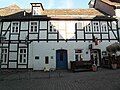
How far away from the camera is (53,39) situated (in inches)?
850

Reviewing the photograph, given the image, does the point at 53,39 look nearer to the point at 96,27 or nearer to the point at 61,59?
the point at 61,59

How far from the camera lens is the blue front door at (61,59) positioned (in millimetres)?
21672

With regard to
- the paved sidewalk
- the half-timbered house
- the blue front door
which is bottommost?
the paved sidewalk

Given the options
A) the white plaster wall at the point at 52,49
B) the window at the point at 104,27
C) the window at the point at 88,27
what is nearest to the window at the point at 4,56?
the white plaster wall at the point at 52,49

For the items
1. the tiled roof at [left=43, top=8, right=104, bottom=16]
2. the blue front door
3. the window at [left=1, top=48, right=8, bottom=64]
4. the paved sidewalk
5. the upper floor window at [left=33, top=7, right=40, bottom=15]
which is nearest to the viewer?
the paved sidewalk

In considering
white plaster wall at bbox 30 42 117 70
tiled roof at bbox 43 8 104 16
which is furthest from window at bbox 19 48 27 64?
tiled roof at bbox 43 8 104 16

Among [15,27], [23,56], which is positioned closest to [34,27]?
[15,27]

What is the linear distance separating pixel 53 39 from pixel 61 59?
271cm

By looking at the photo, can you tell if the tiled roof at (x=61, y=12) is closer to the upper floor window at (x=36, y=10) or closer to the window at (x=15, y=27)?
the upper floor window at (x=36, y=10)

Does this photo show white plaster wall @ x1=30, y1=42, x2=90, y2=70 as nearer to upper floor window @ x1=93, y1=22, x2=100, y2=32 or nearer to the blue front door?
the blue front door

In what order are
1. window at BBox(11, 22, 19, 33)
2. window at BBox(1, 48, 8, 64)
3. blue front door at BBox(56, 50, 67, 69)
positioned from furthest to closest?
window at BBox(11, 22, 19, 33)
blue front door at BBox(56, 50, 67, 69)
window at BBox(1, 48, 8, 64)

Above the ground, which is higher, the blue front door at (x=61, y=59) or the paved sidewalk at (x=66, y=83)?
the blue front door at (x=61, y=59)

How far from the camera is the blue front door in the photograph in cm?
2167

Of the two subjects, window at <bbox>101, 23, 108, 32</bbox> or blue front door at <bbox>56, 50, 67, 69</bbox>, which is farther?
window at <bbox>101, 23, 108, 32</bbox>
